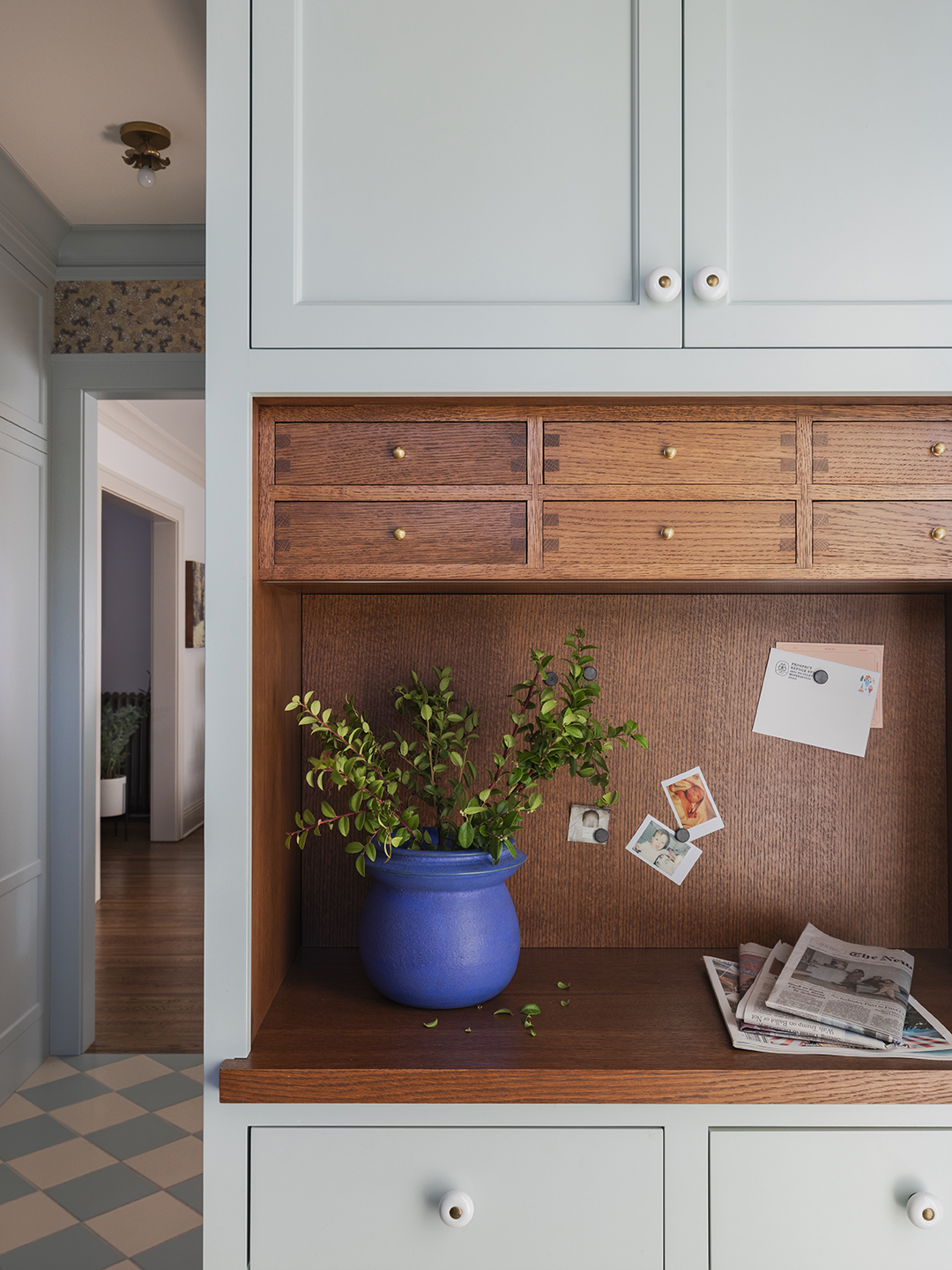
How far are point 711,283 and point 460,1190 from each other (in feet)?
3.60

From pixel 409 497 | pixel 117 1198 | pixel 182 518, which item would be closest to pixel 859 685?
pixel 409 497

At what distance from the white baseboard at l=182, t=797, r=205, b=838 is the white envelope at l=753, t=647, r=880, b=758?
19.2 ft

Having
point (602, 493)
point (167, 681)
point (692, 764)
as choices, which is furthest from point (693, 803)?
point (167, 681)

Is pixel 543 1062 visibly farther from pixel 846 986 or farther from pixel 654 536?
pixel 654 536

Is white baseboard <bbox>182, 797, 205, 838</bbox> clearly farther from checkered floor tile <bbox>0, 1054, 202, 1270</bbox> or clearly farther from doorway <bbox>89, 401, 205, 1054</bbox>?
checkered floor tile <bbox>0, 1054, 202, 1270</bbox>

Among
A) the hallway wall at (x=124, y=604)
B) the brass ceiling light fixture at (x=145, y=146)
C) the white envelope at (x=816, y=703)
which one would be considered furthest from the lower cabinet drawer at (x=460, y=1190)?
the hallway wall at (x=124, y=604)

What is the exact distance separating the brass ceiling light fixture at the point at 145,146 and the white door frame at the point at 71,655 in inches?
24.2

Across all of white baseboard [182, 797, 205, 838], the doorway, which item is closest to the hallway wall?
the doorway

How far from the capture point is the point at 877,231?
1.06 meters

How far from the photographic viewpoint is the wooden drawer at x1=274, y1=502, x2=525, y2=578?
3.52 feet

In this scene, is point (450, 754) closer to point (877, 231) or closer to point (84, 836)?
point (877, 231)

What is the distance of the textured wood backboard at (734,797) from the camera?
54.9 inches

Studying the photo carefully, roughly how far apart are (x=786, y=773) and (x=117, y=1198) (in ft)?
6.97

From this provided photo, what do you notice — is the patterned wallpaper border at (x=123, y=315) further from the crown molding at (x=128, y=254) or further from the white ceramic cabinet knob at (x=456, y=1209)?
the white ceramic cabinet knob at (x=456, y=1209)
